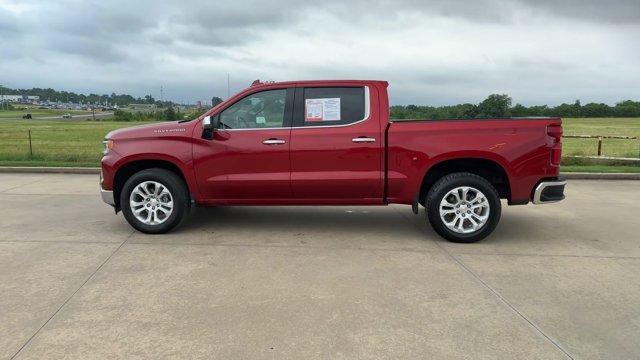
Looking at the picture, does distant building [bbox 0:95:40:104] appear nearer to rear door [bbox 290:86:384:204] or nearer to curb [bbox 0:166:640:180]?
curb [bbox 0:166:640:180]

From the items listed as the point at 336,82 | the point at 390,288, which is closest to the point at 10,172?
the point at 336,82

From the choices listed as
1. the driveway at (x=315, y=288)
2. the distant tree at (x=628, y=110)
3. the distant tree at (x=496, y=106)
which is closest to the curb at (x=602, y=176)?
the distant tree at (x=496, y=106)

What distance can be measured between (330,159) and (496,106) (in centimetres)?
354

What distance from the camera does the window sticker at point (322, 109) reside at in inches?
225

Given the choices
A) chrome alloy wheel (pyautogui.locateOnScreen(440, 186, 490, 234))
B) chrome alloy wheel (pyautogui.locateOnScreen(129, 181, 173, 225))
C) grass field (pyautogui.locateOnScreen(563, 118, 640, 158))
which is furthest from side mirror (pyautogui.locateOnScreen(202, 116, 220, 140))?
grass field (pyautogui.locateOnScreen(563, 118, 640, 158))

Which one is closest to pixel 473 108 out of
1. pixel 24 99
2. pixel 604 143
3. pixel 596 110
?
pixel 604 143

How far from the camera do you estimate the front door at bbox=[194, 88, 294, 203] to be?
569cm

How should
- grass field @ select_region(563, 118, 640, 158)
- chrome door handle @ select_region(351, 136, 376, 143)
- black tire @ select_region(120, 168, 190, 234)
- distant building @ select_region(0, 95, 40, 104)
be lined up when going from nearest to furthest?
chrome door handle @ select_region(351, 136, 376, 143)
black tire @ select_region(120, 168, 190, 234)
grass field @ select_region(563, 118, 640, 158)
distant building @ select_region(0, 95, 40, 104)

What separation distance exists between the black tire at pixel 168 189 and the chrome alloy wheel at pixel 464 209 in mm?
2984

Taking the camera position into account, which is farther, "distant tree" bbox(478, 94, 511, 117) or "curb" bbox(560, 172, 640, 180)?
"curb" bbox(560, 172, 640, 180)

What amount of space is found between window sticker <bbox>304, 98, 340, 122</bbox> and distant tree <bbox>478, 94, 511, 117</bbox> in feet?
8.70

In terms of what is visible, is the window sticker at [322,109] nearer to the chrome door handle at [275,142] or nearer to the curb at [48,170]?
the chrome door handle at [275,142]

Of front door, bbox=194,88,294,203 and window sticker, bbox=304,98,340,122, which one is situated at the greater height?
window sticker, bbox=304,98,340,122

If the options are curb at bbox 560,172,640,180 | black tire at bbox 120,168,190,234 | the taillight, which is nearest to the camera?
the taillight
